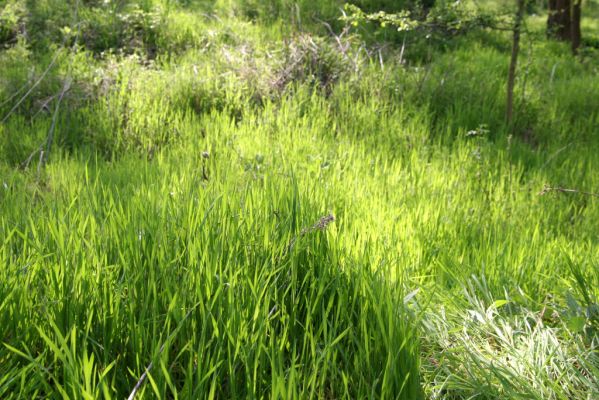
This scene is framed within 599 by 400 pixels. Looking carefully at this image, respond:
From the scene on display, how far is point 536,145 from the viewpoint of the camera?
450 cm

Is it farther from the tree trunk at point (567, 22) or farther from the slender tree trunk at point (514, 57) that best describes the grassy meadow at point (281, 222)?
the tree trunk at point (567, 22)

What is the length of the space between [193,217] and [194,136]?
72.1 inches

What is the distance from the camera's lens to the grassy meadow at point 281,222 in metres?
1.39

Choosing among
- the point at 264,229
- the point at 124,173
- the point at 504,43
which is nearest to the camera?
the point at 264,229

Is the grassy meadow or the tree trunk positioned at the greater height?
the tree trunk

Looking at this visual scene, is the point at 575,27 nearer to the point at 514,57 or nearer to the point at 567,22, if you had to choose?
the point at 567,22

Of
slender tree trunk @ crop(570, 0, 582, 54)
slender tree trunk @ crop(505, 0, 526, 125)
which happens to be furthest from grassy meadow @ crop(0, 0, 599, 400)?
slender tree trunk @ crop(570, 0, 582, 54)

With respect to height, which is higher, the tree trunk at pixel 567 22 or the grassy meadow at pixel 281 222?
the tree trunk at pixel 567 22

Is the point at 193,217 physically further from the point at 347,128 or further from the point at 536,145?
the point at 536,145

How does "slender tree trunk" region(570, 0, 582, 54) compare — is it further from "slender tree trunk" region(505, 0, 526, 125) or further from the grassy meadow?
"slender tree trunk" region(505, 0, 526, 125)

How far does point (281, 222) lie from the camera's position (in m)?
1.89

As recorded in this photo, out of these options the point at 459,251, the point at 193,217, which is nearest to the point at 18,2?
the point at 193,217

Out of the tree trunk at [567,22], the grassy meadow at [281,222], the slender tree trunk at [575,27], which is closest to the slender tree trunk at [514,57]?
the grassy meadow at [281,222]

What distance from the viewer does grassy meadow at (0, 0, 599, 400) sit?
139 cm
